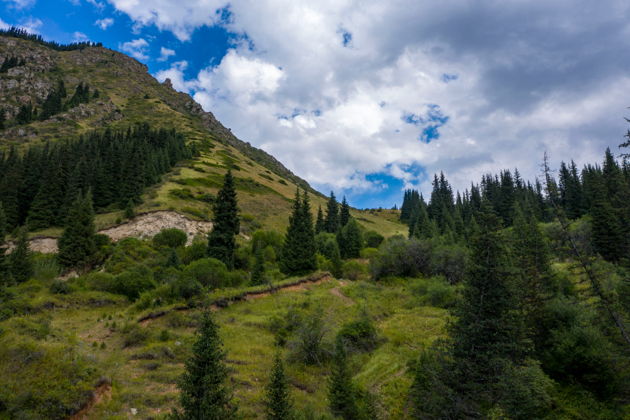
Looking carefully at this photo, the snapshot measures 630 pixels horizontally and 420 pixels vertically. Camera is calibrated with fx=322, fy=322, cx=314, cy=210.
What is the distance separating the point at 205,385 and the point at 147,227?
164 feet

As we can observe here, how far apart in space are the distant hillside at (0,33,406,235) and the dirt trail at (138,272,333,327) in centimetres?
3000

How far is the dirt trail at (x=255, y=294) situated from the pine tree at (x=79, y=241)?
982 inches

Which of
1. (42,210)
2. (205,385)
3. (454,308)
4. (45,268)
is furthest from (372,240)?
(205,385)

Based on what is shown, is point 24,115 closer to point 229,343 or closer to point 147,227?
point 147,227

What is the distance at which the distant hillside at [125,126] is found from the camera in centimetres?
7462

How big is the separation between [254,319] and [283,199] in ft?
262

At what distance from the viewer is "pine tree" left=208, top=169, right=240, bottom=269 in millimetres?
42562

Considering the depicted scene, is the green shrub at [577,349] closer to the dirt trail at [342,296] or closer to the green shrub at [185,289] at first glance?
the dirt trail at [342,296]

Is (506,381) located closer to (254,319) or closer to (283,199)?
(254,319)

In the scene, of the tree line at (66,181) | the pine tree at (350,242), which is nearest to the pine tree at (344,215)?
the pine tree at (350,242)

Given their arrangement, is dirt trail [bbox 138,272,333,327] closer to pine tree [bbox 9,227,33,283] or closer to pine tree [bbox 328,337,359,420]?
pine tree [bbox 328,337,359,420]

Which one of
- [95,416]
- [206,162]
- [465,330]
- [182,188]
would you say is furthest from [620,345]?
[206,162]

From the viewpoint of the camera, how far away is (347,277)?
5072 centimetres

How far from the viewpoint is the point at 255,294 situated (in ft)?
106
